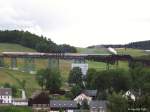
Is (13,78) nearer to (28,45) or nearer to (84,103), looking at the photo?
(84,103)

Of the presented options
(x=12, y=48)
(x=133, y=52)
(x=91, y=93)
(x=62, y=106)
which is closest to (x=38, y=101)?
(x=62, y=106)

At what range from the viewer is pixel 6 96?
94.3 m

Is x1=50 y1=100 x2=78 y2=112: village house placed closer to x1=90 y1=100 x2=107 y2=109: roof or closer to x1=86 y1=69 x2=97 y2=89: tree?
x1=90 y1=100 x2=107 y2=109: roof

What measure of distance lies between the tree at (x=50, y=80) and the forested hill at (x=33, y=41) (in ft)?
143

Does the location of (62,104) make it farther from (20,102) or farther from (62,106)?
(20,102)

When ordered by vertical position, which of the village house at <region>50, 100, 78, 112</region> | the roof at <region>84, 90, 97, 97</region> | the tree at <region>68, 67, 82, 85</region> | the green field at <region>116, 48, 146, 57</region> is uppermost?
the green field at <region>116, 48, 146, 57</region>

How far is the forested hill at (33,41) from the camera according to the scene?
494ft

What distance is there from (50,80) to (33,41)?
58.4 m

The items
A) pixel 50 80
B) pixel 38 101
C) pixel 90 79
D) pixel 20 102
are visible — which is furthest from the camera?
pixel 90 79

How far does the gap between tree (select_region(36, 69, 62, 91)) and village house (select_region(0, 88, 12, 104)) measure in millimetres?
8481

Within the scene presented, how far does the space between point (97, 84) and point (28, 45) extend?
62.7 m

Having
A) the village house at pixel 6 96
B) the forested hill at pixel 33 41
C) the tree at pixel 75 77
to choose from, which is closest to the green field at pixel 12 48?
the forested hill at pixel 33 41

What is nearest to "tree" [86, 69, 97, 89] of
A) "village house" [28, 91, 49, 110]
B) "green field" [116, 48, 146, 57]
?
"village house" [28, 91, 49, 110]

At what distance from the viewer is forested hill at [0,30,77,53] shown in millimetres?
150500
